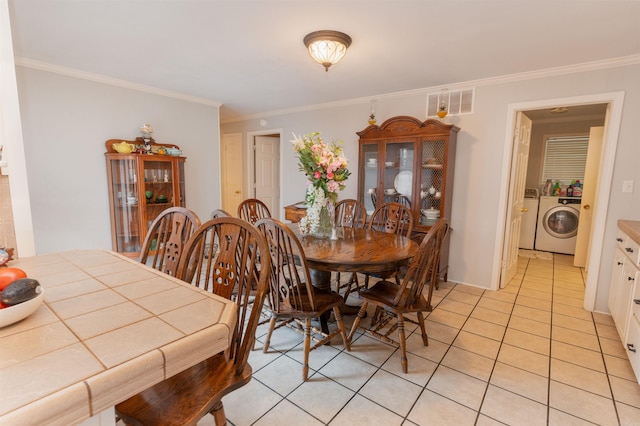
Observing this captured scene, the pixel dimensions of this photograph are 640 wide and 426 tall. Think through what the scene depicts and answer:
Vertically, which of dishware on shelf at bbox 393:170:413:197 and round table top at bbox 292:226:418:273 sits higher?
dishware on shelf at bbox 393:170:413:197

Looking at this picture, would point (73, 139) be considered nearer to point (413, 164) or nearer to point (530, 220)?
point (413, 164)

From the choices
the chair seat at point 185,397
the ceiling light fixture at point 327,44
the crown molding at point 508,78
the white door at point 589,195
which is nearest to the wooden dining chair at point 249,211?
the ceiling light fixture at point 327,44

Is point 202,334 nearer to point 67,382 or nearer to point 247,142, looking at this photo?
point 67,382

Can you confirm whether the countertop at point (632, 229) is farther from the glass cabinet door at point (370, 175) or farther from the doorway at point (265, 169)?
the doorway at point (265, 169)

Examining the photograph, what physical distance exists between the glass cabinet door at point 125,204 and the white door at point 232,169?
2227 mm

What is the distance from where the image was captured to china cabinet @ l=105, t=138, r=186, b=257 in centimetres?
343

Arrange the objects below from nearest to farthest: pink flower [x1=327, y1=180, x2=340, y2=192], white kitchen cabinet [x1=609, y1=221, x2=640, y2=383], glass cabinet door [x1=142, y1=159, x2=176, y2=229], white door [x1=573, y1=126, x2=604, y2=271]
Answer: white kitchen cabinet [x1=609, y1=221, x2=640, y2=383] → pink flower [x1=327, y1=180, x2=340, y2=192] → glass cabinet door [x1=142, y1=159, x2=176, y2=229] → white door [x1=573, y1=126, x2=604, y2=271]

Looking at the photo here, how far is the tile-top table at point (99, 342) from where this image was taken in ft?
1.92

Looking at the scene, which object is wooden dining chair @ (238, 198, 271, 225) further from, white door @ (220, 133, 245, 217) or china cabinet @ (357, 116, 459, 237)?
white door @ (220, 133, 245, 217)

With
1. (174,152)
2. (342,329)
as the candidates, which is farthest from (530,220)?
(174,152)

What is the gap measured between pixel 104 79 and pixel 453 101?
385cm

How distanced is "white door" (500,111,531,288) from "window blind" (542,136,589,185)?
7.13ft

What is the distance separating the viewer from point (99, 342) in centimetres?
75

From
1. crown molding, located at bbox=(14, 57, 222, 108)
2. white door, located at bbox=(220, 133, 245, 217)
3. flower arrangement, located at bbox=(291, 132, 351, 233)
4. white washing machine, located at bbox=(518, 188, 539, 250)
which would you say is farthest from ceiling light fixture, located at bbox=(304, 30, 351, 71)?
white washing machine, located at bbox=(518, 188, 539, 250)
